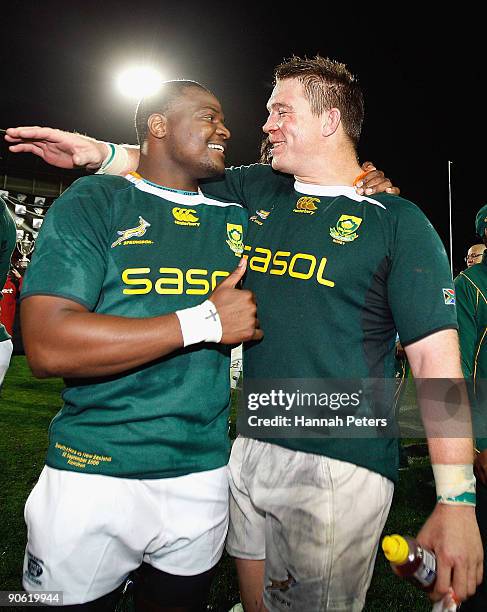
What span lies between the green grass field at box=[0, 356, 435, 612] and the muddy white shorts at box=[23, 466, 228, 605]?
1.44 m

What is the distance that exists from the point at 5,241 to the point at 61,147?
164cm

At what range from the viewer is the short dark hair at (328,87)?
2.16 m

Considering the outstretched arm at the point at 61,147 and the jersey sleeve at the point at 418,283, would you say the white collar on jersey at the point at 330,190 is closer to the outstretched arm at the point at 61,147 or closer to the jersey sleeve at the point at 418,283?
the jersey sleeve at the point at 418,283

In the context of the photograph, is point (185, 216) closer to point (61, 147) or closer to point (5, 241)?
point (61, 147)

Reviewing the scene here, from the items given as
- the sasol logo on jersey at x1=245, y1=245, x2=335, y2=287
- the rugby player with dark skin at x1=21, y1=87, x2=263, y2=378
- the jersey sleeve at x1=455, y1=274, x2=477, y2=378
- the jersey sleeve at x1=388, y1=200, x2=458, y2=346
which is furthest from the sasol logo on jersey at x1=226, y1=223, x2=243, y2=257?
the jersey sleeve at x1=455, y1=274, x2=477, y2=378

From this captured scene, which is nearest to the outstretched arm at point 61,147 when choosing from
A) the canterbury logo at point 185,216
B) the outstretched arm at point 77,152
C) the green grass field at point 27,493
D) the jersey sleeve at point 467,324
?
the outstretched arm at point 77,152

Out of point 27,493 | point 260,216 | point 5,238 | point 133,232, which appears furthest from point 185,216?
point 27,493

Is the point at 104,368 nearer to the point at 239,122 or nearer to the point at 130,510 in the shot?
the point at 130,510

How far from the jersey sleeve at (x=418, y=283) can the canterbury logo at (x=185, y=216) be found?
770 millimetres

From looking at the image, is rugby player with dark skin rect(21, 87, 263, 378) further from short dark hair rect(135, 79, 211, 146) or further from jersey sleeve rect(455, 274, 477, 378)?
jersey sleeve rect(455, 274, 477, 378)

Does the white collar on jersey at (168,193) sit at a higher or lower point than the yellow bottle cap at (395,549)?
higher

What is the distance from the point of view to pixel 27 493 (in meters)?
4.23

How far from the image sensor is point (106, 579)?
5.09ft

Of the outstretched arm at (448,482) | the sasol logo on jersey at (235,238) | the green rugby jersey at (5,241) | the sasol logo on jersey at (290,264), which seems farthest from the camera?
the green rugby jersey at (5,241)
